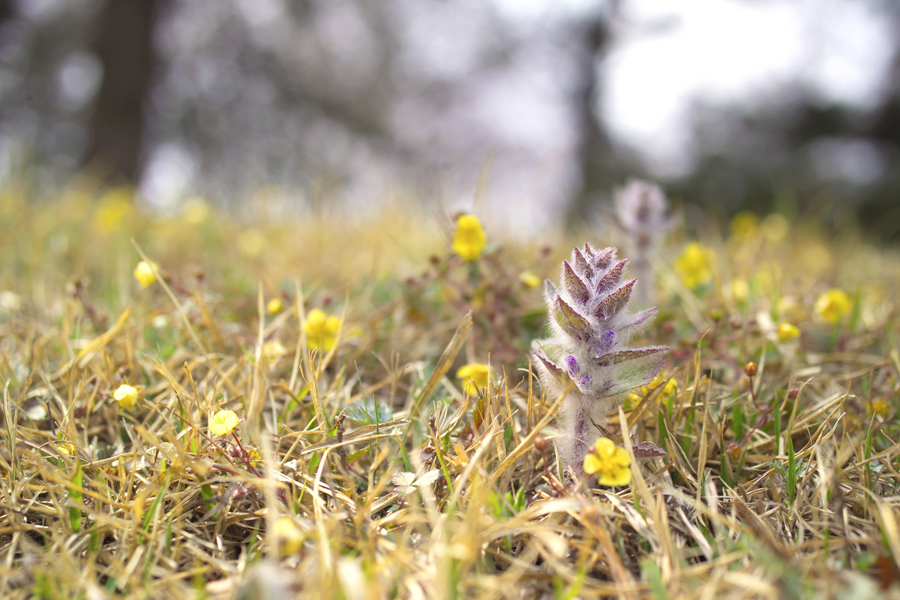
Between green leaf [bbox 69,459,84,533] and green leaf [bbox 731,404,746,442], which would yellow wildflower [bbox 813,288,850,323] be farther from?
green leaf [bbox 69,459,84,533]

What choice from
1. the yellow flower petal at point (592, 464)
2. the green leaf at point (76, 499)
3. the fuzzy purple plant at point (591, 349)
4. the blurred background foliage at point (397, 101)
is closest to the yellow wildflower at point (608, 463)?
the yellow flower petal at point (592, 464)

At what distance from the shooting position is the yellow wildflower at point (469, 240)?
66.0 inches

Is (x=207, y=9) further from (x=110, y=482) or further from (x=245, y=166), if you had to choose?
(x=110, y=482)

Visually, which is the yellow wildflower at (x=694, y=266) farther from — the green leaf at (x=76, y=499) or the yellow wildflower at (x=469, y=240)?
the green leaf at (x=76, y=499)

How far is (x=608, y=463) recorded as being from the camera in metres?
1.06

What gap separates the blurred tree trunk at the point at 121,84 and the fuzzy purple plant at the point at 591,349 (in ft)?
24.9

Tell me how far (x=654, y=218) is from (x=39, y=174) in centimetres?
420

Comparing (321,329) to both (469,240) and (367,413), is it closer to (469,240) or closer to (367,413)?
(367,413)

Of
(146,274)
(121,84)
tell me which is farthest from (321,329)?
(121,84)

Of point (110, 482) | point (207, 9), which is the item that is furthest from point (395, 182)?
point (207, 9)

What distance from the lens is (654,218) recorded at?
2066mm

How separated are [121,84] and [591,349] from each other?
8.26 metres

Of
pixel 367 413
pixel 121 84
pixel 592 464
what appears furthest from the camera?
pixel 121 84

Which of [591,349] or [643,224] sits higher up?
[591,349]
